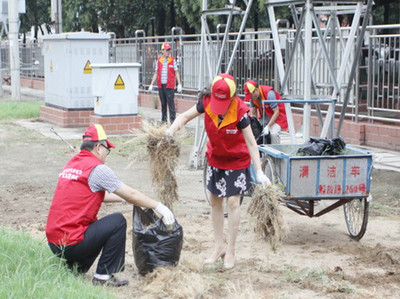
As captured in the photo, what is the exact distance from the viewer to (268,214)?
240 inches

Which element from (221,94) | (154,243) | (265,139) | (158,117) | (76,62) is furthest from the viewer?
(158,117)

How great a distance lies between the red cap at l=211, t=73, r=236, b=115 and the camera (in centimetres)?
591

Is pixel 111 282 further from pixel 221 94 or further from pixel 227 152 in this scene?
pixel 221 94

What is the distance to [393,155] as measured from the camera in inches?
479

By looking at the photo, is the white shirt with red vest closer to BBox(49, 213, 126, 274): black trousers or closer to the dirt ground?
the dirt ground

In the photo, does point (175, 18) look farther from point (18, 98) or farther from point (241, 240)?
point (241, 240)

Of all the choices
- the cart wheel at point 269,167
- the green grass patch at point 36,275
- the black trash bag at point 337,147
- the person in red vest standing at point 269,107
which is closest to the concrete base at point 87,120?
the person in red vest standing at point 269,107

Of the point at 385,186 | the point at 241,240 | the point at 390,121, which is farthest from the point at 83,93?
the point at 241,240

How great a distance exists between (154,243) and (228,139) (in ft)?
3.60

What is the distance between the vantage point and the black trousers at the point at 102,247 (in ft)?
17.9

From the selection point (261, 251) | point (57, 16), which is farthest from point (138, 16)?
point (261, 251)

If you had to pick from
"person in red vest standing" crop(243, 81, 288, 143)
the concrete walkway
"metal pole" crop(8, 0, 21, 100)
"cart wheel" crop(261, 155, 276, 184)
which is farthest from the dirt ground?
"metal pole" crop(8, 0, 21, 100)

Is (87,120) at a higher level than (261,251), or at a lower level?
higher

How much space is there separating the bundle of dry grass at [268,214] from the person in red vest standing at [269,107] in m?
2.80
